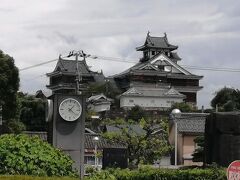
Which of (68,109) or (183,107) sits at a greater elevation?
(183,107)

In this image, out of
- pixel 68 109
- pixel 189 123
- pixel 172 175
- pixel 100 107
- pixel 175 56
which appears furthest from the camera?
pixel 175 56

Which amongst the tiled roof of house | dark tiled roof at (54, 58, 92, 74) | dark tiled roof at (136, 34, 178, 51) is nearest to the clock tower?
the tiled roof of house

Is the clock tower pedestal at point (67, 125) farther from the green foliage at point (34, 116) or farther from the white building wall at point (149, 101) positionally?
the white building wall at point (149, 101)

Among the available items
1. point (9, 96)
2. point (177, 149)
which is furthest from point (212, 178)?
point (177, 149)

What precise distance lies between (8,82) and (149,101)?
51.3 metres

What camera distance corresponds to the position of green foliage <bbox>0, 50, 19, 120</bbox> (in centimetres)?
3822

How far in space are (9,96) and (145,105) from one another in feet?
167

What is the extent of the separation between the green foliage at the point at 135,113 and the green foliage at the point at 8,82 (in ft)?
121

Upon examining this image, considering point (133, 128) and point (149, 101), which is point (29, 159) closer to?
point (133, 128)

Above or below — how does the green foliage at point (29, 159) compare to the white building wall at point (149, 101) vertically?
below

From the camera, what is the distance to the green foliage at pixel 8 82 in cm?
3822

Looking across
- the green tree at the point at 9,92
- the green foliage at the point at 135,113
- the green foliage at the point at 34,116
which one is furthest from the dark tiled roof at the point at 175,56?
the green tree at the point at 9,92

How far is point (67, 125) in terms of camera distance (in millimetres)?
20422

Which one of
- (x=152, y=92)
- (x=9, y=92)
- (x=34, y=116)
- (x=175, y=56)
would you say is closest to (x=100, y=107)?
(x=152, y=92)
